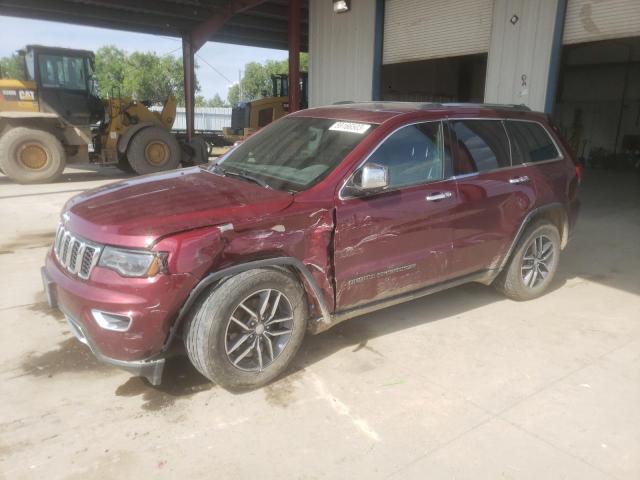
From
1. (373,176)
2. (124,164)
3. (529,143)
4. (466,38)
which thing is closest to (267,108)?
(124,164)

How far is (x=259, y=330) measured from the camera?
10.2 ft

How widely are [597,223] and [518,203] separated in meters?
5.31

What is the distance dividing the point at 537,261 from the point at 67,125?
37.3 ft

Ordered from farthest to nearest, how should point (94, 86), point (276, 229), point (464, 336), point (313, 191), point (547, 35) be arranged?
point (94, 86) < point (547, 35) < point (464, 336) < point (313, 191) < point (276, 229)

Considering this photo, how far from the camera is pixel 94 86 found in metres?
12.7

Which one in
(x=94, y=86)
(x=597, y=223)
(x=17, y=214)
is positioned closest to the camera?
(x=17, y=214)

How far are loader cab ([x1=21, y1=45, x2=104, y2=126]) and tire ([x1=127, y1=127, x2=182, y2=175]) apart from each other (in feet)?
4.37

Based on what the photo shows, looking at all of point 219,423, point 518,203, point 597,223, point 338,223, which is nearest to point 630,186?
point 597,223

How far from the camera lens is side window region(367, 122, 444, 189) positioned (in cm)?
360

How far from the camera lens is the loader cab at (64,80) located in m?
11.7

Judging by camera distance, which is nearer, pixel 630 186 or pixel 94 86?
pixel 94 86

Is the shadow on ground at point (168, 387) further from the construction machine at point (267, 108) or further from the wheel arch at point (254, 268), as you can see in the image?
the construction machine at point (267, 108)

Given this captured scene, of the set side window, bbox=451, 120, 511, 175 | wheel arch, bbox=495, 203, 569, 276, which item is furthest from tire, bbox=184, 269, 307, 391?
wheel arch, bbox=495, 203, 569, 276

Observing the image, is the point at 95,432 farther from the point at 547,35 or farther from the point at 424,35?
the point at 424,35
